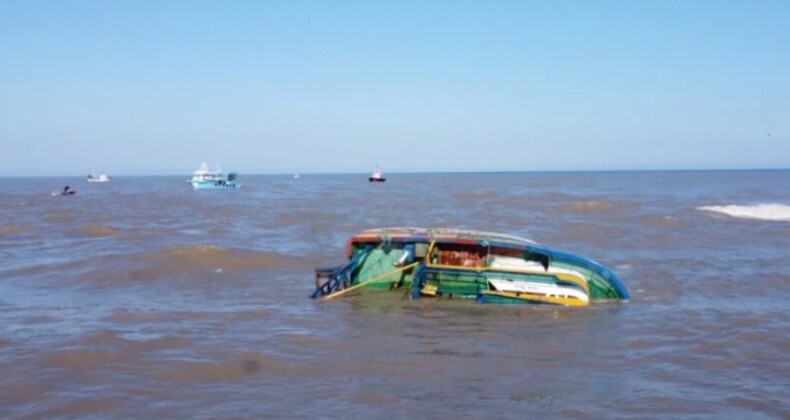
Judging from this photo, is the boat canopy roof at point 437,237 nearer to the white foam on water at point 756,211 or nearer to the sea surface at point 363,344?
the sea surface at point 363,344

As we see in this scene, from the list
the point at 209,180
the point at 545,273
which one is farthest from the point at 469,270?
the point at 209,180

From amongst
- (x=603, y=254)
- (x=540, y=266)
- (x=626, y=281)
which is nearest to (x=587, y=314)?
(x=540, y=266)

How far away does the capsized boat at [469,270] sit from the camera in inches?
539

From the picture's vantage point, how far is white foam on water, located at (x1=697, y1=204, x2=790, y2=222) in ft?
123

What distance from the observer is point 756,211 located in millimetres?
40969

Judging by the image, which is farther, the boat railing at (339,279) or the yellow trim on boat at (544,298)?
the boat railing at (339,279)

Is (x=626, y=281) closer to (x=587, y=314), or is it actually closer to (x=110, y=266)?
(x=587, y=314)

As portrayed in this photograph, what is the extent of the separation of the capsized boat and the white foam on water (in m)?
26.5

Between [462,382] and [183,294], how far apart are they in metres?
8.44

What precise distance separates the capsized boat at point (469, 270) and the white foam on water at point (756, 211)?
26.5 meters

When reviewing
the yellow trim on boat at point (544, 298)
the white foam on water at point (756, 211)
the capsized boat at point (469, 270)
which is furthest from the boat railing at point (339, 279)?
the white foam on water at point (756, 211)

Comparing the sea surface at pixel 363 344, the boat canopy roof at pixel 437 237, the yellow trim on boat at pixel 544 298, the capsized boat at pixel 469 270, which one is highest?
the boat canopy roof at pixel 437 237

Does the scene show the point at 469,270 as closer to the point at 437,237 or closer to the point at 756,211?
the point at 437,237

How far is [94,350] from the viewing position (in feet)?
33.1
